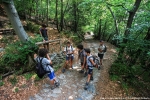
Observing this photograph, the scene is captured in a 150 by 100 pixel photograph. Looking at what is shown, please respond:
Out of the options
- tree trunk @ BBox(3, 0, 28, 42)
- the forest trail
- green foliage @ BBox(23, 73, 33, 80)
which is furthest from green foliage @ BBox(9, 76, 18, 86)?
tree trunk @ BBox(3, 0, 28, 42)

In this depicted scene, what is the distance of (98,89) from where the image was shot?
5.56m

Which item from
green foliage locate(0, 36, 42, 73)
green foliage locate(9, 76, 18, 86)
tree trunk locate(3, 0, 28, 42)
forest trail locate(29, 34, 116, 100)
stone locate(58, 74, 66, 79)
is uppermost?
tree trunk locate(3, 0, 28, 42)

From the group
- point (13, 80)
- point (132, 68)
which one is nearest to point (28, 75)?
point (13, 80)

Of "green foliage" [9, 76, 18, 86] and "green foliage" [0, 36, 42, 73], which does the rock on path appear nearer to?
"green foliage" [9, 76, 18, 86]

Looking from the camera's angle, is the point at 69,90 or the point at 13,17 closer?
the point at 13,17

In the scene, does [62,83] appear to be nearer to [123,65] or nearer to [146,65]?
[123,65]

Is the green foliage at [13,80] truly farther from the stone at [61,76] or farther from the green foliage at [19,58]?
the stone at [61,76]

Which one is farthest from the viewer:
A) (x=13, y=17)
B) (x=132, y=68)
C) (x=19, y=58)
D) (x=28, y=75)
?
(x=132, y=68)

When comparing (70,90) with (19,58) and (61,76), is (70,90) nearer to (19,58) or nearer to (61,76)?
(61,76)

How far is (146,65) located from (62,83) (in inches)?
187

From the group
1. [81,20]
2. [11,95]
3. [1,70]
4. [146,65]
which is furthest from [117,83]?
[81,20]

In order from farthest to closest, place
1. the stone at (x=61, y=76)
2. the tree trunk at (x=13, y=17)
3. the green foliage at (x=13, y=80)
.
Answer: the stone at (x=61, y=76)
the green foliage at (x=13, y=80)
the tree trunk at (x=13, y=17)

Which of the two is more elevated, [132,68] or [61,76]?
[132,68]

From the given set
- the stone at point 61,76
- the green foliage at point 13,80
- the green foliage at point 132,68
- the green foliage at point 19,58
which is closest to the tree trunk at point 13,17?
the green foliage at point 19,58
